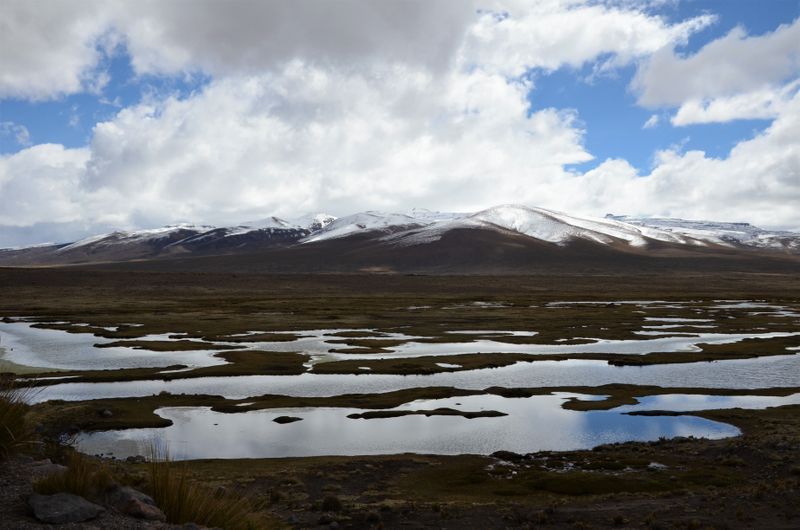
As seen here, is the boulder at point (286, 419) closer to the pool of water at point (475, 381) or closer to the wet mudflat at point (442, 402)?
the wet mudflat at point (442, 402)

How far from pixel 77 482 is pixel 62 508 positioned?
720 millimetres

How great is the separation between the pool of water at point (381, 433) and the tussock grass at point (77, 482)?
54.5ft

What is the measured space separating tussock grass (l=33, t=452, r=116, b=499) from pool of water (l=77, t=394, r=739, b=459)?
1661 centimetres

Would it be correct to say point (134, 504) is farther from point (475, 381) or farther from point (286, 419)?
point (475, 381)

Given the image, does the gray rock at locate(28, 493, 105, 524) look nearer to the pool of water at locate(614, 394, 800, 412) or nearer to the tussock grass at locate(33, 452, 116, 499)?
the tussock grass at locate(33, 452, 116, 499)

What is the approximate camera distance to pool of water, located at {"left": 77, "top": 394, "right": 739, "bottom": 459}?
26859mm

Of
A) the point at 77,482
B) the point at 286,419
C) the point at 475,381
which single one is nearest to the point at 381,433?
the point at 286,419

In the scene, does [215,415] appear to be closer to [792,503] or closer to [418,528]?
[418,528]

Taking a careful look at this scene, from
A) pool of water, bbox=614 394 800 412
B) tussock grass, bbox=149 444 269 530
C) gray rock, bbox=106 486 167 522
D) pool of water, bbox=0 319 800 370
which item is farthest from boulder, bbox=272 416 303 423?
gray rock, bbox=106 486 167 522

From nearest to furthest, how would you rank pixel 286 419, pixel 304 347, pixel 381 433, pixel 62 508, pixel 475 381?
pixel 62 508 < pixel 381 433 < pixel 286 419 < pixel 475 381 < pixel 304 347

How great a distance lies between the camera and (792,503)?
18250 millimetres

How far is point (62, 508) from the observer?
8.47 metres

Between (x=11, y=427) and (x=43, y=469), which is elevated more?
(x=11, y=427)

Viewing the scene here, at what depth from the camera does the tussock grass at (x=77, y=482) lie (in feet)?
29.6
